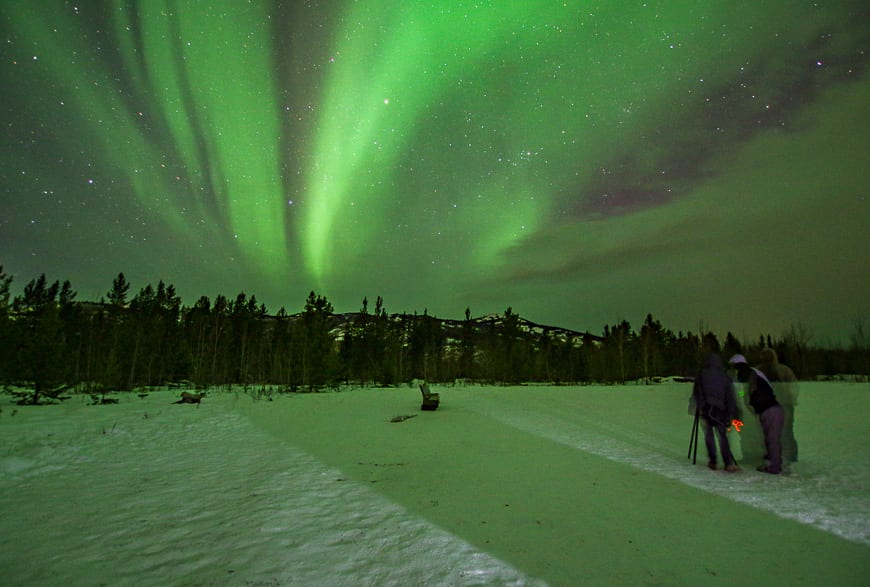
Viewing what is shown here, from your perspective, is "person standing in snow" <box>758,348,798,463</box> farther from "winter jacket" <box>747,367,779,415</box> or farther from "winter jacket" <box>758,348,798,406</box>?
"winter jacket" <box>747,367,779,415</box>

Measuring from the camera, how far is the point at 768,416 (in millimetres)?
6305

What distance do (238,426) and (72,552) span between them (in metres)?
9.23

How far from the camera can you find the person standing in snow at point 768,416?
248 inches

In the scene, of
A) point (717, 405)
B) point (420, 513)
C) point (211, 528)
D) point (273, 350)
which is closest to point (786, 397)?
point (717, 405)

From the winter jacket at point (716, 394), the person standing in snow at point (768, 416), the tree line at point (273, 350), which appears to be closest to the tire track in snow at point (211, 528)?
the winter jacket at point (716, 394)

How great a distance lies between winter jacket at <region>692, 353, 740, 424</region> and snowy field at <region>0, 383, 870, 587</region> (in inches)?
37.3

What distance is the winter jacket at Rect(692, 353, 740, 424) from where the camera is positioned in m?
6.57

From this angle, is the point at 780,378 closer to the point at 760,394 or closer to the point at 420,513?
the point at 760,394

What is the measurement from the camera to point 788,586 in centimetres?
296

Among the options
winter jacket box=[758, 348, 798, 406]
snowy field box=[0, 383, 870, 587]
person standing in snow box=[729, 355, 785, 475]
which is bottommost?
snowy field box=[0, 383, 870, 587]

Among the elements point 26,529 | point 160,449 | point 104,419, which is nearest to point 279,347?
point 104,419

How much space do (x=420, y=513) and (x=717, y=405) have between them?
5.44 meters

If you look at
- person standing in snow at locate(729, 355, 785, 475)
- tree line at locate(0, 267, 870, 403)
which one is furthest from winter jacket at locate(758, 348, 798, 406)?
tree line at locate(0, 267, 870, 403)

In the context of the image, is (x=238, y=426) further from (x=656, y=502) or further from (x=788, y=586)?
(x=788, y=586)
